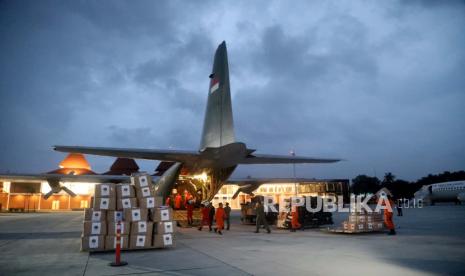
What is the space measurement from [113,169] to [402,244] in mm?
63624

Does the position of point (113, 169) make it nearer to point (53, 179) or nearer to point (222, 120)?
point (53, 179)

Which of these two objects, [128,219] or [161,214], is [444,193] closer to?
[161,214]

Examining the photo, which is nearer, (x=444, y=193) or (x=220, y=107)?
(x=220, y=107)

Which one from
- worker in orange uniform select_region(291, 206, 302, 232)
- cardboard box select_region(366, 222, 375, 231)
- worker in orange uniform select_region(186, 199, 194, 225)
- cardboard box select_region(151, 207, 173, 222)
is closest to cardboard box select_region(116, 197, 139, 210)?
cardboard box select_region(151, 207, 173, 222)

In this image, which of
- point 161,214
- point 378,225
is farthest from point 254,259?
point 378,225

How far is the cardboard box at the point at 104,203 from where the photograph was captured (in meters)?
9.30

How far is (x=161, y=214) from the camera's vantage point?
9680 mm

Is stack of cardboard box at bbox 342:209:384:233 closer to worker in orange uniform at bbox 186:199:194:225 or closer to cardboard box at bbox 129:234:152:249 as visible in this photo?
worker in orange uniform at bbox 186:199:194:225

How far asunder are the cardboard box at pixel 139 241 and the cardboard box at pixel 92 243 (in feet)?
2.68

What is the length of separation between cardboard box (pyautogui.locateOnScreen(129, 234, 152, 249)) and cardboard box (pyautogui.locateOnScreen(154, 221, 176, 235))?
38cm

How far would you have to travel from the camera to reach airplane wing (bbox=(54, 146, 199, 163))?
1042 centimetres

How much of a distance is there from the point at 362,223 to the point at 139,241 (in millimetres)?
9738

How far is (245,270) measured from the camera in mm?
6383

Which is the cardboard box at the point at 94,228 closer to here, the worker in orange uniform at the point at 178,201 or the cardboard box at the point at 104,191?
the cardboard box at the point at 104,191
